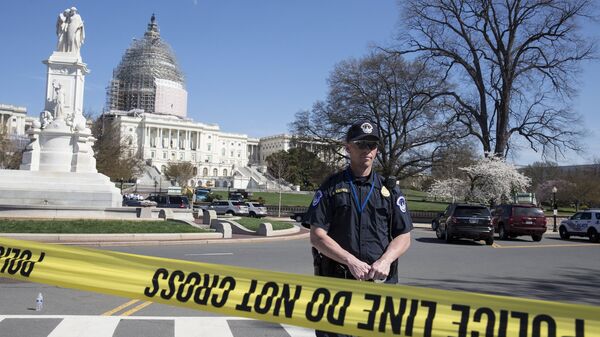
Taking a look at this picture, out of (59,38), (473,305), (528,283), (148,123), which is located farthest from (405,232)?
(148,123)

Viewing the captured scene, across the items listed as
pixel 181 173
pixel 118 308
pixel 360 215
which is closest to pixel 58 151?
pixel 118 308

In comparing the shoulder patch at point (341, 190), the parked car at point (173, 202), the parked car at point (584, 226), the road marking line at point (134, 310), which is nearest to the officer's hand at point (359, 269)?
the shoulder patch at point (341, 190)

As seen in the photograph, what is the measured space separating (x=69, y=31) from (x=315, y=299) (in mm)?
29629

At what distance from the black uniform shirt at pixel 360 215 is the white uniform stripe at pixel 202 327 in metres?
3.06

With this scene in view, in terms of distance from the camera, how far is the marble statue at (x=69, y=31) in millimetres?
29141

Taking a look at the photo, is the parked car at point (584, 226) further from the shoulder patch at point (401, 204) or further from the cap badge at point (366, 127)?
the cap badge at point (366, 127)

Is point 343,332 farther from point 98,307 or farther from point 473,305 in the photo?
point 98,307

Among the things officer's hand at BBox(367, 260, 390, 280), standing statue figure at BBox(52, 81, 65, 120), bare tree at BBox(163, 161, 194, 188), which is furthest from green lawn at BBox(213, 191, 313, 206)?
officer's hand at BBox(367, 260, 390, 280)

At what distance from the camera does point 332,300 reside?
3.53 metres

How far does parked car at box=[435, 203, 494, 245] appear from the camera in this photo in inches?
842

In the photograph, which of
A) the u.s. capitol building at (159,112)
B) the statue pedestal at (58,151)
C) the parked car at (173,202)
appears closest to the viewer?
the statue pedestal at (58,151)

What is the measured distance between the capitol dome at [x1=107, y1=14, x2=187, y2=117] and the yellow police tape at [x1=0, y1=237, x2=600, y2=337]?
145992 millimetres

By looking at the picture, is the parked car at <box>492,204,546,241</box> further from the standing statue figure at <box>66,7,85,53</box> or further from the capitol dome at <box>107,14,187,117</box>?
the capitol dome at <box>107,14,187,117</box>

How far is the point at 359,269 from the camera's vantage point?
357 centimetres
